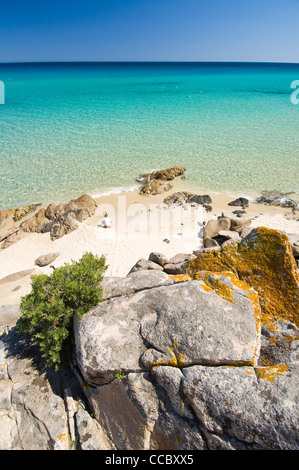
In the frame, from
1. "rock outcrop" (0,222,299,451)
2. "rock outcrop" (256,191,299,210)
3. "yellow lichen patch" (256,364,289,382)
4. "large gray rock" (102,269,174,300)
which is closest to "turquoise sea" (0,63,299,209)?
"rock outcrop" (256,191,299,210)

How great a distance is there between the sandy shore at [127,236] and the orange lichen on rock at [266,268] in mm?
6705

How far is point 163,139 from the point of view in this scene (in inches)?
1378

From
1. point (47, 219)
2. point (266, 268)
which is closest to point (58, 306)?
point (266, 268)

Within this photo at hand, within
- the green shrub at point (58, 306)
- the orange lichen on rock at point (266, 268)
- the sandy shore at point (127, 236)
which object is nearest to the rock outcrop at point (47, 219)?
the sandy shore at point (127, 236)

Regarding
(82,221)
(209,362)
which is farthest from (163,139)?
(209,362)

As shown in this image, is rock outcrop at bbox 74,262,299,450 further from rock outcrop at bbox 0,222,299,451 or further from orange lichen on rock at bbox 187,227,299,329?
orange lichen on rock at bbox 187,227,299,329

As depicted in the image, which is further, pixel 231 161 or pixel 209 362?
pixel 231 161

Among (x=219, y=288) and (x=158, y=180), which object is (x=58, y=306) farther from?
(x=158, y=180)

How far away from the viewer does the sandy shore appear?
49.1 feet

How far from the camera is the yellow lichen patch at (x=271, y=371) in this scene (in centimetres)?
526

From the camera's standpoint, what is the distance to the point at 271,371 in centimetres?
537

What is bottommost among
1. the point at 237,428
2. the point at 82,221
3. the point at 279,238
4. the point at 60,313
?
the point at 82,221

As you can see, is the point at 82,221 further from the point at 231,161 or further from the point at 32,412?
the point at 231,161

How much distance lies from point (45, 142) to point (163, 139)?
564 inches
